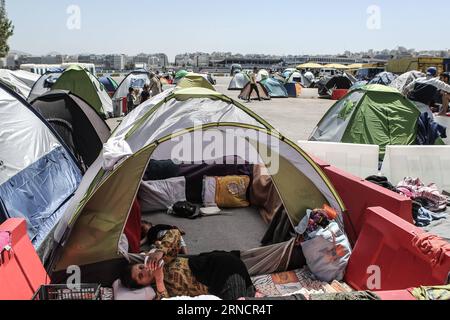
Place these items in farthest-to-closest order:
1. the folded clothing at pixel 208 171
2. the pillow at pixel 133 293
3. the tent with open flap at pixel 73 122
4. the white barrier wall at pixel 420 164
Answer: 1. the tent with open flap at pixel 73 122
2. the white barrier wall at pixel 420 164
3. the folded clothing at pixel 208 171
4. the pillow at pixel 133 293

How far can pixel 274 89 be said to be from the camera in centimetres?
2292

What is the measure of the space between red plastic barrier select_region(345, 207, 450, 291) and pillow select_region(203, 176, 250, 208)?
2380 millimetres

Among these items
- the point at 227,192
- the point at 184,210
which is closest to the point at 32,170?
the point at 184,210

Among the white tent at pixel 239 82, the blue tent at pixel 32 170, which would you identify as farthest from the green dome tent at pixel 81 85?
the white tent at pixel 239 82

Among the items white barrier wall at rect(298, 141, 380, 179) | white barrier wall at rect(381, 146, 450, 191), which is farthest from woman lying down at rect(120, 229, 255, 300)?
white barrier wall at rect(381, 146, 450, 191)

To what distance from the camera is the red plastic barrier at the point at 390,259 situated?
3.12m

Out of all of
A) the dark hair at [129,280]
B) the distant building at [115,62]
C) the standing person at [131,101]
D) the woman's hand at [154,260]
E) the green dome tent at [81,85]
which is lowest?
the dark hair at [129,280]

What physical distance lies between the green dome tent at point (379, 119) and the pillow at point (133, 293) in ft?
19.5

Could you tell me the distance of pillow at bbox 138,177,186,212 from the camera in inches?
237

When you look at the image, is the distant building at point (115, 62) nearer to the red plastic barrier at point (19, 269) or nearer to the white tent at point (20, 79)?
the white tent at point (20, 79)

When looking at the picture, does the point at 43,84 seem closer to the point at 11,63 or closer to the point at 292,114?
the point at 292,114

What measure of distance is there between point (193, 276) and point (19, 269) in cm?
152

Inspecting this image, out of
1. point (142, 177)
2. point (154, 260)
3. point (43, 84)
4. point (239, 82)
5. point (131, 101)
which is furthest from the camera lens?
point (239, 82)

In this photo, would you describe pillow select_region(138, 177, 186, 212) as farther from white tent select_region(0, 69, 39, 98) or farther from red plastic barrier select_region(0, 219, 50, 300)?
white tent select_region(0, 69, 39, 98)
